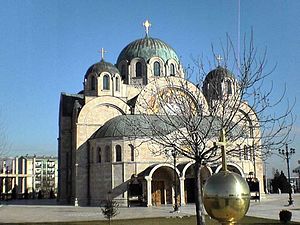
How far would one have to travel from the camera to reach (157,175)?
134 ft

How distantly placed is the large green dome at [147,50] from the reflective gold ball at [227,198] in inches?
1734

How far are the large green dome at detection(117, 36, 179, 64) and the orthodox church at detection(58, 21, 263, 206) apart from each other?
0.40 feet

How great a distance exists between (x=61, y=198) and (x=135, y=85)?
15843 millimetres

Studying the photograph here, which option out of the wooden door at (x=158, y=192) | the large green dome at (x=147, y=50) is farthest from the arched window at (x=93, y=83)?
the wooden door at (x=158, y=192)

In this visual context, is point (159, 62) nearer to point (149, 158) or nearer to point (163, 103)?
point (149, 158)

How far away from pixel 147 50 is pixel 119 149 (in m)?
15.7

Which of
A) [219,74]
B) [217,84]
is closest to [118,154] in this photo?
[217,84]

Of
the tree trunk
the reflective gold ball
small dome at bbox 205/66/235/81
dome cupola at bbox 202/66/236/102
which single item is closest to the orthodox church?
small dome at bbox 205/66/235/81

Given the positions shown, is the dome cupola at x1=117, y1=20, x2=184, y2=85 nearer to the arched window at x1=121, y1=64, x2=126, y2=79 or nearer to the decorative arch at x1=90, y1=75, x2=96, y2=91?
the arched window at x1=121, y1=64, x2=126, y2=79

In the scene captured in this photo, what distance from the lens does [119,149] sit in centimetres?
3975

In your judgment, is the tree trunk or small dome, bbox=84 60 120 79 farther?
small dome, bbox=84 60 120 79

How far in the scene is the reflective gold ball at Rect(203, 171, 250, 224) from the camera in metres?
5.75

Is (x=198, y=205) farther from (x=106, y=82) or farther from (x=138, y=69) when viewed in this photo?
(x=138, y=69)

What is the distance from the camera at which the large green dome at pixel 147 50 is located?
50.1 m
